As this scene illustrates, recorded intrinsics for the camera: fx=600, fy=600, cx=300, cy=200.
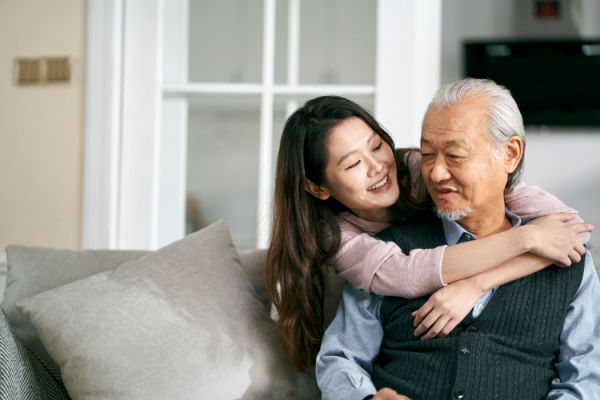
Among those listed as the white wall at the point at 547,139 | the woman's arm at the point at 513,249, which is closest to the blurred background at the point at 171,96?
the woman's arm at the point at 513,249

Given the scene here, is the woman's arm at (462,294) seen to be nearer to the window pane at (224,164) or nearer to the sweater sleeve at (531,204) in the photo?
the sweater sleeve at (531,204)

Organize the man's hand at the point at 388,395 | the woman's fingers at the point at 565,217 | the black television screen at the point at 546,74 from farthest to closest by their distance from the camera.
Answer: the black television screen at the point at 546,74
the woman's fingers at the point at 565,217
the man's hand at the point at 388,395

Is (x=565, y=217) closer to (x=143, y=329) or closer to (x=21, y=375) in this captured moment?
(x=143, y=329)

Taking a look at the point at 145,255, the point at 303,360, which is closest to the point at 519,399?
the point at 303,360

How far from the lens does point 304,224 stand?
150 cm

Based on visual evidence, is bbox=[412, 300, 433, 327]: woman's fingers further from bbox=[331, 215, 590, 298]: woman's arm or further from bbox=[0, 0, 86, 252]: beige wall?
bbox=[0, 0, 86, 252]: beige wall

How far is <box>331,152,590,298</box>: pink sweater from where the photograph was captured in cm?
132

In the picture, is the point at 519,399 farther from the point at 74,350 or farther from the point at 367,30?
the point at 367,30

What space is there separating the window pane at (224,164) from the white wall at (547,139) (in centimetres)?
239

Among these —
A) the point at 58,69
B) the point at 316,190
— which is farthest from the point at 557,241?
the point at 58,69

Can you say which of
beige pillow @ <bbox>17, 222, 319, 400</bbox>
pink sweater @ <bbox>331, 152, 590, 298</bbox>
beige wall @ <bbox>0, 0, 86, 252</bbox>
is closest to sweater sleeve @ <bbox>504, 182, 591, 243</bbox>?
pink sweater @ <bbox>331, 152, 590, 298</bbox>

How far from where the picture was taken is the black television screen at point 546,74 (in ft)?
13.9

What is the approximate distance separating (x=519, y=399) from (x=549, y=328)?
6.6 inches

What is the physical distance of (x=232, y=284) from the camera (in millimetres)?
1589
